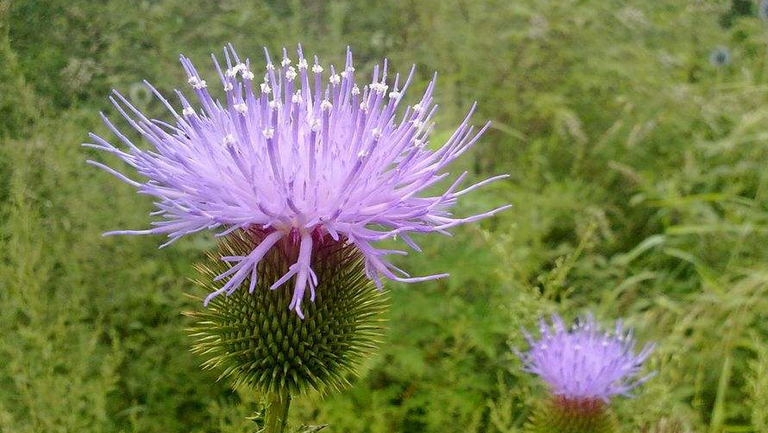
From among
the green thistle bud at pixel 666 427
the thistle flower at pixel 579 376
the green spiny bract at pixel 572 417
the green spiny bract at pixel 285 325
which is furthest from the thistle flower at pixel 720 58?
the green spiny bract at pixel 285 325

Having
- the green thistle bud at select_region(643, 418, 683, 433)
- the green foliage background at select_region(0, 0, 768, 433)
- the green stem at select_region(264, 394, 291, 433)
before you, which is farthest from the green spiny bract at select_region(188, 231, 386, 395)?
the green thistle bud at select_region(643, 418, 683, 433)

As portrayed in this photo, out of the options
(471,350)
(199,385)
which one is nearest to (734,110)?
(471,350)

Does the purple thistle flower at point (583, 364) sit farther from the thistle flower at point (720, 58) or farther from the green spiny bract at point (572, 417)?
the thistle flower at point (720, 58)

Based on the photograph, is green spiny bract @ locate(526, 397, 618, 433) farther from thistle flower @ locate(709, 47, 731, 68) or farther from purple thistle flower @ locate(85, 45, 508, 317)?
thistle flower @ locate(709, 47, 731, 68)

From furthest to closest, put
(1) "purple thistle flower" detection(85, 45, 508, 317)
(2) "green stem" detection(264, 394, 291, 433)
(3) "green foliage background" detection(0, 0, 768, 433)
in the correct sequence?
(3) "green foliage background" detection(0, 0, 768, 433), (2) "green stem" detection(264, 394, 291, 433), (1) "purple thistle flower" detection(85, 45, 508, 317)

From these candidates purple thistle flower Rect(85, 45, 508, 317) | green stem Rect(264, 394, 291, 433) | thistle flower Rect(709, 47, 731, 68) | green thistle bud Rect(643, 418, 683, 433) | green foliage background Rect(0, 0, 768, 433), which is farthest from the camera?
thistle flower Rect(709, 47, 731, 68)

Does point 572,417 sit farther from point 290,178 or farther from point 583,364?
point 290,178

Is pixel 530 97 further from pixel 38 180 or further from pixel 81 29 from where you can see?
pixel 38 180
